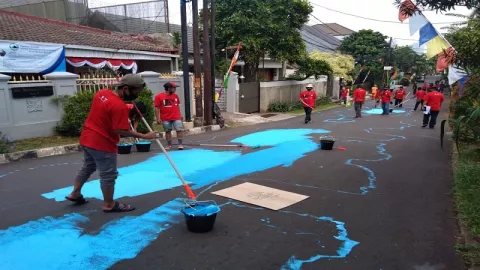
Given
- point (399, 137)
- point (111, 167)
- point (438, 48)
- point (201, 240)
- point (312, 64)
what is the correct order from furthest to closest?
point (312, 64) < point (399, 137) < point (438, 48) < point (111, 167) < point (201, 240)

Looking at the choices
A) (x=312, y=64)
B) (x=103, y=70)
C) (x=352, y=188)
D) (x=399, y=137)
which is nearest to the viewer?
(x=352, y=188)

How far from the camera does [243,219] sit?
4.51 meters

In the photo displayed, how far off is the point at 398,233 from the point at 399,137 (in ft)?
26.6

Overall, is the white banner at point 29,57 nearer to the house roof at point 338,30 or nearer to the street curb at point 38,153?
the street curb at point 38,153

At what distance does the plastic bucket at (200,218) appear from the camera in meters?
3.97

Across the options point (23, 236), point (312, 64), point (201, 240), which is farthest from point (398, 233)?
point (312, 64)

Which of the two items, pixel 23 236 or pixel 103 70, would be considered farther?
pixel 103 70

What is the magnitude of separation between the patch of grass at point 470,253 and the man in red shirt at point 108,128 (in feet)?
11.4

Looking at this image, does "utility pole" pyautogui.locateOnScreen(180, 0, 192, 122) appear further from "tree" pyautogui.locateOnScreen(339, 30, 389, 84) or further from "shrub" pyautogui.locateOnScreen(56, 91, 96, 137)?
"tree" pyautogui.locateOnScreen(339, 30, 389, 84)

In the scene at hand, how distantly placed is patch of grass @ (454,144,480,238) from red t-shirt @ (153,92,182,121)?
6.06 metres

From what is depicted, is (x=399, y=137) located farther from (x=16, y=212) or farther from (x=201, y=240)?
(x=16, y=212)

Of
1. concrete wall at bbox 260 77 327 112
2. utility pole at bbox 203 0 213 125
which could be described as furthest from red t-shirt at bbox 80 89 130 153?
concrete wall at bbox 260 77 327 112

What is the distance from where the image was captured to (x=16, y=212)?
4.68 metres

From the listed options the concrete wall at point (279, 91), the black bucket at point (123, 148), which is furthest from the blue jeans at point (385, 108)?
the black bucket at point (123, 148)
